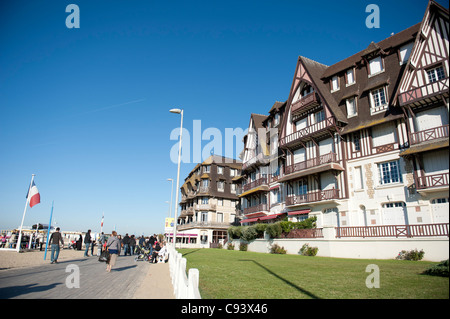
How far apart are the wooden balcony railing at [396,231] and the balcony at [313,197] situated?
3.04 meters

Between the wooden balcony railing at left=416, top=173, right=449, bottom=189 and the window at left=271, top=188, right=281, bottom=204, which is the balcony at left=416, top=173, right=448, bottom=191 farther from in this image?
the window at left=271, top=188, right=281, bottom=204

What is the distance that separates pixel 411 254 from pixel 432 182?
16.5 ft

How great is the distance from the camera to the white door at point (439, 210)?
16.3m

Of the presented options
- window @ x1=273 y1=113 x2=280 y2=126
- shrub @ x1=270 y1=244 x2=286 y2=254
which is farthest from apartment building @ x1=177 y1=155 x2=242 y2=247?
shrub @ x1=270 y1=244 x2=286 y2=254

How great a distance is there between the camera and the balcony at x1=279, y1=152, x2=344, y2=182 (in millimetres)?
22134

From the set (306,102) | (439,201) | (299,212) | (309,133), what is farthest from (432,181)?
(306,102)

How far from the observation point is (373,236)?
1800 cm

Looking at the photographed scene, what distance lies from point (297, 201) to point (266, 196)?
7.00m

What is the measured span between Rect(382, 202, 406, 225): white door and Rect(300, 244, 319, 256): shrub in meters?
5.25

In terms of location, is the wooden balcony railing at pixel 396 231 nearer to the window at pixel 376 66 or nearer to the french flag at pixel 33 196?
the window at pixel 376 66

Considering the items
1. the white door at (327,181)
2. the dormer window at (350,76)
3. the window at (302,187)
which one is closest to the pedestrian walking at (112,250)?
the white door at (327,181)

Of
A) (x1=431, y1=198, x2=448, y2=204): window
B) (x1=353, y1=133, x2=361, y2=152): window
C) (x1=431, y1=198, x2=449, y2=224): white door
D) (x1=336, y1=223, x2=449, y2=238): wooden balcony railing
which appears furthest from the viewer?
(x1=353, y1=133, x2=361, y2=152): window

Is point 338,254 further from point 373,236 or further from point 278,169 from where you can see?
point 278,169
